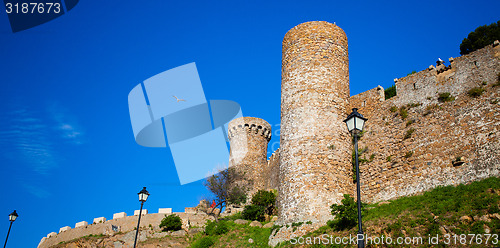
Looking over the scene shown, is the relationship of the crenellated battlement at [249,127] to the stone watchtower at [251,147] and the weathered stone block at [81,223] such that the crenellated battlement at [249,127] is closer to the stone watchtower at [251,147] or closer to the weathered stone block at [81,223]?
the stone watchtower at [251,147]

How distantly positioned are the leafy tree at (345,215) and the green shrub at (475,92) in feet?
25.8

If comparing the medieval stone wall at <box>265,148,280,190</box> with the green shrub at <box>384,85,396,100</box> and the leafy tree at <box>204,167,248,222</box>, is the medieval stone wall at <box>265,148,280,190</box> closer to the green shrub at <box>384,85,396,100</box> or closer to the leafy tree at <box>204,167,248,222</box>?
the leafy tree at <box>204,167,248,222</box>

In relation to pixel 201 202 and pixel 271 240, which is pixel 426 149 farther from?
pixel 201 202

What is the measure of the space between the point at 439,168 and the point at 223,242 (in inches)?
555

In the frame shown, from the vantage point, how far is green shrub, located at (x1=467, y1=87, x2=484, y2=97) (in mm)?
19630

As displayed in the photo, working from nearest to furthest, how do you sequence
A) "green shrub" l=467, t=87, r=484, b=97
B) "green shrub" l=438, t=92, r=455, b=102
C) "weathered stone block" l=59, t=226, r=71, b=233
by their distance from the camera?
1. "green shrub" l=467, t=87, r=484, b=97
2. "green shrub" l=438, t=92, r=455, b=102
3. "weathered stone block" l=59, t=226, r=71, b=233

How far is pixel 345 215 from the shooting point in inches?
739

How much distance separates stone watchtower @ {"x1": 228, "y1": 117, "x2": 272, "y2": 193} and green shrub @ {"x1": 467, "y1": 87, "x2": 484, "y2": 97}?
23.8 meters

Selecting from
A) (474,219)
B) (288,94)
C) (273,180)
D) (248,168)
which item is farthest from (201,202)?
(474,219)

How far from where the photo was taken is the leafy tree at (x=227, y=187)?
129ft

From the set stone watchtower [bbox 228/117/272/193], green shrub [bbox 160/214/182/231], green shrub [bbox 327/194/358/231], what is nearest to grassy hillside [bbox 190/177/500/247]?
green shrub [bbox 327/194/358/231]

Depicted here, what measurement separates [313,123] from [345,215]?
6092mm

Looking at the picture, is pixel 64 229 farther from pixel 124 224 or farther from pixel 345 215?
pixel 345 215

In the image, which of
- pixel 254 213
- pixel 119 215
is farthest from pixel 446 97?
pixel 119 215
